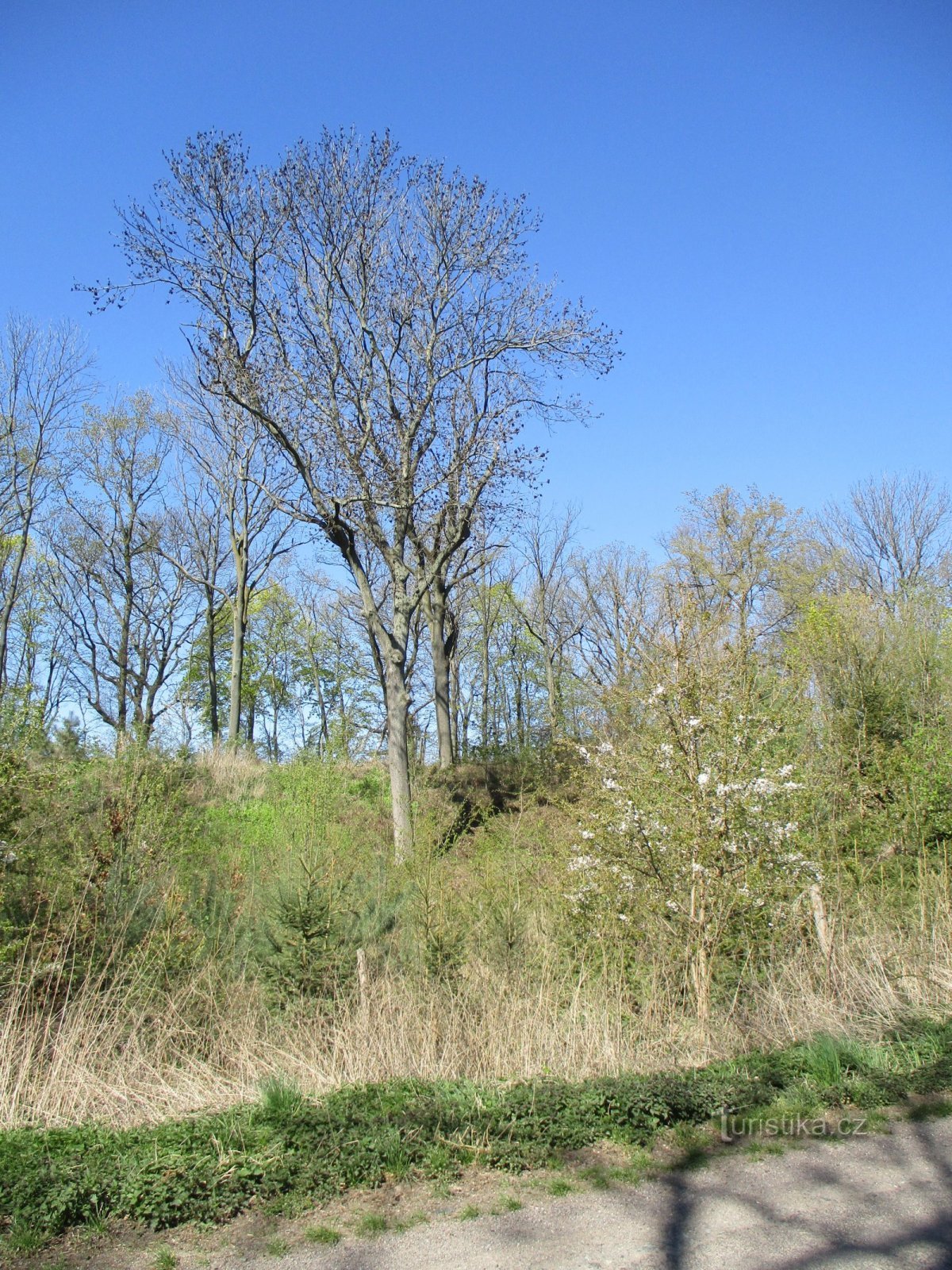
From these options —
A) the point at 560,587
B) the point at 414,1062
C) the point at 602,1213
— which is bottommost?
the point at 602,1213

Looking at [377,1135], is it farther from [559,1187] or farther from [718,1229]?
[718,1229]

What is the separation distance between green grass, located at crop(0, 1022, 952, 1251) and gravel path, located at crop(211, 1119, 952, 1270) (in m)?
0.26

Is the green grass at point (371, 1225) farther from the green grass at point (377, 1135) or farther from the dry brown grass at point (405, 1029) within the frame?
the dry brown grass at point (405, 1029)

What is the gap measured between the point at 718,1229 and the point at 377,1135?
5.77 ft

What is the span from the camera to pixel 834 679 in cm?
1439

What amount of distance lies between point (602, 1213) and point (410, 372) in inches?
592

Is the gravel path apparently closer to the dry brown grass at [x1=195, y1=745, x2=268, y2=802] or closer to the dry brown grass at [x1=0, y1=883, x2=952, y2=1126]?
the dry brown grass at [x1=0, y1=883, x2=952, y2=1126]

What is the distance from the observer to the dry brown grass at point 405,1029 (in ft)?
19.5

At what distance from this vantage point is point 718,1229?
398cm

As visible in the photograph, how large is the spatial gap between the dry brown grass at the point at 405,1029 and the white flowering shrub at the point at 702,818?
1.52 feet

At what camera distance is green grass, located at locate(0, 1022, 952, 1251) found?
4.22 meters

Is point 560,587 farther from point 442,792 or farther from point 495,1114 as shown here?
point 495,1114

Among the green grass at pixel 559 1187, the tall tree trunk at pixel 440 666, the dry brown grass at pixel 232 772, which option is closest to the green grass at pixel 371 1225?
the green grass at pixel 559 1187

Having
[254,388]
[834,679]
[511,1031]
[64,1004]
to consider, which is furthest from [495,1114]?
[254,388]
